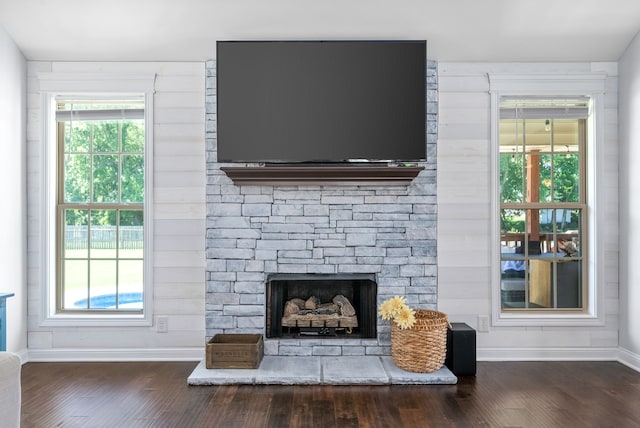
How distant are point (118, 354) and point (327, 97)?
8.51 feet

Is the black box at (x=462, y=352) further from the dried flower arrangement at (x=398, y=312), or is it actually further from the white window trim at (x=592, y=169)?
the white window trim at (x=592, y=169)

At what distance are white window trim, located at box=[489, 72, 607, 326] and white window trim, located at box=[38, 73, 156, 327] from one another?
8.95ft

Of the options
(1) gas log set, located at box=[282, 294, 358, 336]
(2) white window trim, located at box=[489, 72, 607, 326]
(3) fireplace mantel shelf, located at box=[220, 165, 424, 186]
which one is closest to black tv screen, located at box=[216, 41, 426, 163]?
(3) fireplace mantel shelf, located at box=[220, 165, 424, 186]

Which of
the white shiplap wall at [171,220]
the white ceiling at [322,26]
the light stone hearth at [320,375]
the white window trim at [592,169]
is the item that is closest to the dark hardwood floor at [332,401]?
the light stone hearth at [320,375]

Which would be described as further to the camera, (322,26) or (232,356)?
(322,26)

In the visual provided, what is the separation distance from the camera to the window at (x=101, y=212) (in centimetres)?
410

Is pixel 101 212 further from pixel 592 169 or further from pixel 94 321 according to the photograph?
pixel 592 169

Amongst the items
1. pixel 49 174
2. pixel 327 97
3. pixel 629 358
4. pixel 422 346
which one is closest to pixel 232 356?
pixel 422 346

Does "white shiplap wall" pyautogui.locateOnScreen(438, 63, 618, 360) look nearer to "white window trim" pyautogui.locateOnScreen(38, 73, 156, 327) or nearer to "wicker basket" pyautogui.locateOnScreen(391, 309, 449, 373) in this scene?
"wicker basket" pyautogui.locateOnScreen(391, 309, 449, 373)

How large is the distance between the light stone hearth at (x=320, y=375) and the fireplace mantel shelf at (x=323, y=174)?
1.36 metres

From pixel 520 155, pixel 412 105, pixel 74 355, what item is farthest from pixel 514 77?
pixel 74 355

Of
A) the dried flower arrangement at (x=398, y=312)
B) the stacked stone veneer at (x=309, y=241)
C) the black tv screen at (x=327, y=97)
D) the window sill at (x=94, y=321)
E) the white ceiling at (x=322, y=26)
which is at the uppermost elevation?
the white ceiling at (x=322, y=26)

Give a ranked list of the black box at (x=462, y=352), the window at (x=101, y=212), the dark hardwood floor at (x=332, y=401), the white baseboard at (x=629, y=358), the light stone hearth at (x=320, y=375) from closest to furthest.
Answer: the dark hardwood floor at (x=332, y=401) < the light stone hearth at (x=320, y=375) < the black box at (x=462, y=352) < the white baseboard at (x=629, y=358) < the window at (x=101, y=212)

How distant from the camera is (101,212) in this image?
413 centimetres
